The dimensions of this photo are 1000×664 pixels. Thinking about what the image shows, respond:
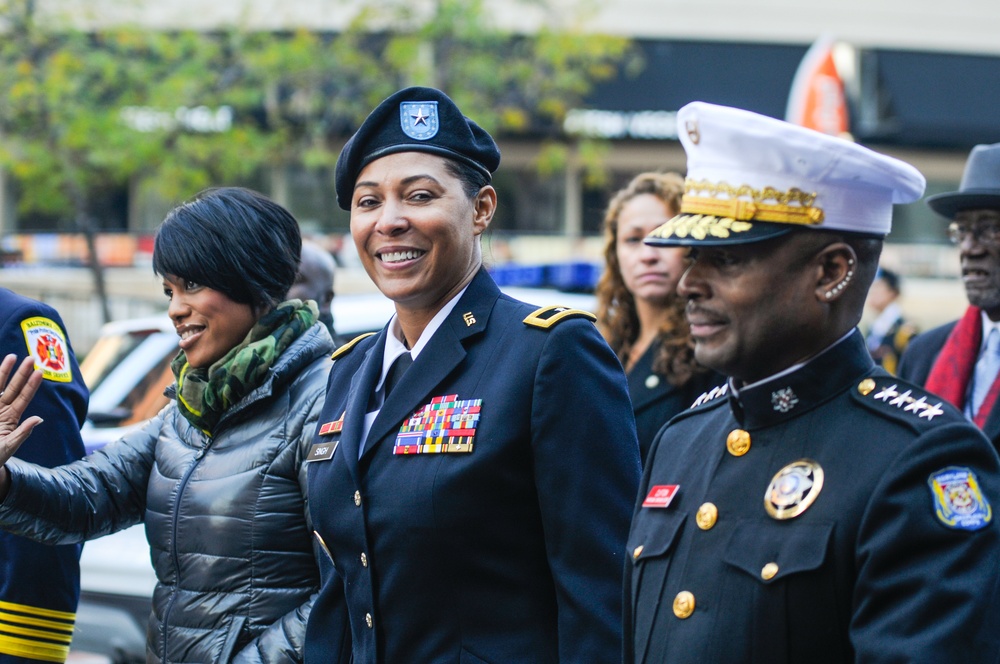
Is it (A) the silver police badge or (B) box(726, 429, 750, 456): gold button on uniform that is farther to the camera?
(A) the silver police badge

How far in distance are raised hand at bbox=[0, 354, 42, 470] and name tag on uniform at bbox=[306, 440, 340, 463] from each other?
76cm

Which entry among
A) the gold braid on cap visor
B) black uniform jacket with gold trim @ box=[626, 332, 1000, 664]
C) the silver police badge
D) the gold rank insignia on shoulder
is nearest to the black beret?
the silver police badge

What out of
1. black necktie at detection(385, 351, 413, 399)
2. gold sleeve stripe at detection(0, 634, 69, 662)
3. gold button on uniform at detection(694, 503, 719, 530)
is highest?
gold button on uniform at detection(694, 503, 719, 530)

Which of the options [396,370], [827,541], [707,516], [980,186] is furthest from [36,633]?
[980,186]

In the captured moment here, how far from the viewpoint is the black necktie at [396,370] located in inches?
120

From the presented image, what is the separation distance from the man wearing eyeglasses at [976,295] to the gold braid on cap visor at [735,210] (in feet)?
8.83

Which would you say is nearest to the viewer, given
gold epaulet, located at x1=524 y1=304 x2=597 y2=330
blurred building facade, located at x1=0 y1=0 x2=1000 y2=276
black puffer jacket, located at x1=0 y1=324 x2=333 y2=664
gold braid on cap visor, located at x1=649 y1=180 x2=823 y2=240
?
gold braid on cap visor, located at x1=649 y1=180 x2=823 y2=240

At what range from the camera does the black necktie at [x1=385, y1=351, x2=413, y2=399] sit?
304 centimetres

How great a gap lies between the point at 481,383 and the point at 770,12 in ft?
88.1

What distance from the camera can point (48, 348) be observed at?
3.88 meters

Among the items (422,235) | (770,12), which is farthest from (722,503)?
(770,12)

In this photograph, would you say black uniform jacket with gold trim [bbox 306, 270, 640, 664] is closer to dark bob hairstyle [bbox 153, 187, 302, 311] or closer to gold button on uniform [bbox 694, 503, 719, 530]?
gold button on uniform [bbox 694, 503, 719, 530]

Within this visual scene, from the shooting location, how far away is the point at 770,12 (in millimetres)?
28016

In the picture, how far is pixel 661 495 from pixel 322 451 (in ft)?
3.21
